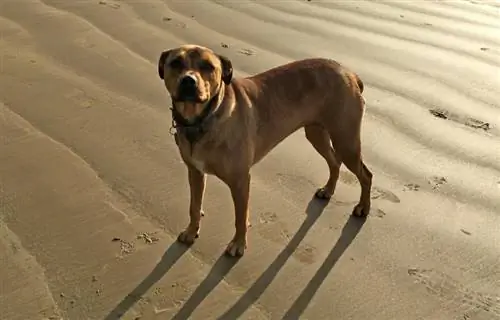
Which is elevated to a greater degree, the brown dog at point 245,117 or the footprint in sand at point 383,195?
the brown dog at point 245,117

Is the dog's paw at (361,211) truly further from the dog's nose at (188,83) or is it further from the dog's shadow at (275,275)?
the dog's nose at (188,83)

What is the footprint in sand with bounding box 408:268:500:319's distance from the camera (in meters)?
2.97

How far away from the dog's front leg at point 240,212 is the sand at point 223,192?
2.6 inches

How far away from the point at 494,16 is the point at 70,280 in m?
5.37

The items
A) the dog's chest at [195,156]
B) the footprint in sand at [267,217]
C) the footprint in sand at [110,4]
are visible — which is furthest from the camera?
the footprint in sand at [110,4]

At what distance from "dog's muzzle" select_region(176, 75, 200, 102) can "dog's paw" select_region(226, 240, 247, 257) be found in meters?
0.83

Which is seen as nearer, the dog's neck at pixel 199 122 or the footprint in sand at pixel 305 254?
the dog's neck at pixel 199 122

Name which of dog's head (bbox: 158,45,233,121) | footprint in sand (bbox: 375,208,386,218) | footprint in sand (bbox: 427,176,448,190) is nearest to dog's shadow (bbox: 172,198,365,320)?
footprint in sand (bbox: 375,208,386,218)

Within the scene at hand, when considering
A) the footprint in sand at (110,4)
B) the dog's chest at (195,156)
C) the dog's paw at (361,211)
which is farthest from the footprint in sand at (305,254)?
the footprint in sand at (110,4)

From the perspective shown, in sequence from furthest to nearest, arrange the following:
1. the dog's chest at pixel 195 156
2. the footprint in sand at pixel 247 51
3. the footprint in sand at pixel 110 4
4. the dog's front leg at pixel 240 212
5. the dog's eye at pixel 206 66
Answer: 1. the footprint in sand at pixel 110 4
2. the footprint in sand at pixel 247 51
3. the dog's front leg at pixel 240 212
4. the dog's chest at pixel 195 156
5. the dog's eye at pixel 206 66

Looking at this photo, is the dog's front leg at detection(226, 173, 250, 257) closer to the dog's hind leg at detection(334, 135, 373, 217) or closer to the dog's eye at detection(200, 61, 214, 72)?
the dog's eye at detection(200, 61, 214, 72)

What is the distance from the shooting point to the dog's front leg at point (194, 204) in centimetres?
330

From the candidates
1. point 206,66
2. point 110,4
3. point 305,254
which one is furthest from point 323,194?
point 110,4

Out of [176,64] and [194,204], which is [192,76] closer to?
[176,64]
